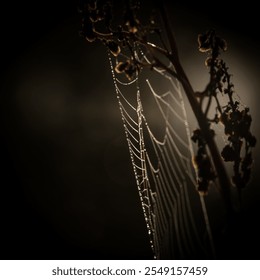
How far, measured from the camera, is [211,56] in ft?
4.81

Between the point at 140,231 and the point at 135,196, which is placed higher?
the point at 135,196

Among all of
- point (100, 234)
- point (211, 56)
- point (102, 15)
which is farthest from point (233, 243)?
point (100, 234)

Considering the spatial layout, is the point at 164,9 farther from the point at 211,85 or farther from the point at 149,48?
the point at 211,85

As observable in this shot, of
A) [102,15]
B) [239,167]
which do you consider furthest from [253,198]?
[102,15]

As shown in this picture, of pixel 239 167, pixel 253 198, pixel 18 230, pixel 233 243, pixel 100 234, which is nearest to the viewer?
pixel 233 243

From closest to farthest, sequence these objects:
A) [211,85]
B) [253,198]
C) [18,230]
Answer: [211,85], [253,198], [18,230]

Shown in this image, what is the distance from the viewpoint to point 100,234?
509 centimetres

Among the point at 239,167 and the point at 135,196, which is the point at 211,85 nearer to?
the point at 239,167

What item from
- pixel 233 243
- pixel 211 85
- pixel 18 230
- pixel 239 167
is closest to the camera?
pixel 233 243

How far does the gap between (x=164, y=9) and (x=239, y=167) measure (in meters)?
0.73

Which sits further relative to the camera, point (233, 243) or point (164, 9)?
point (164, 9)

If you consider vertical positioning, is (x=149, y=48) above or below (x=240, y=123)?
above

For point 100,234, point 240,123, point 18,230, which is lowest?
point 100,234

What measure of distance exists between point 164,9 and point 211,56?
284mm
